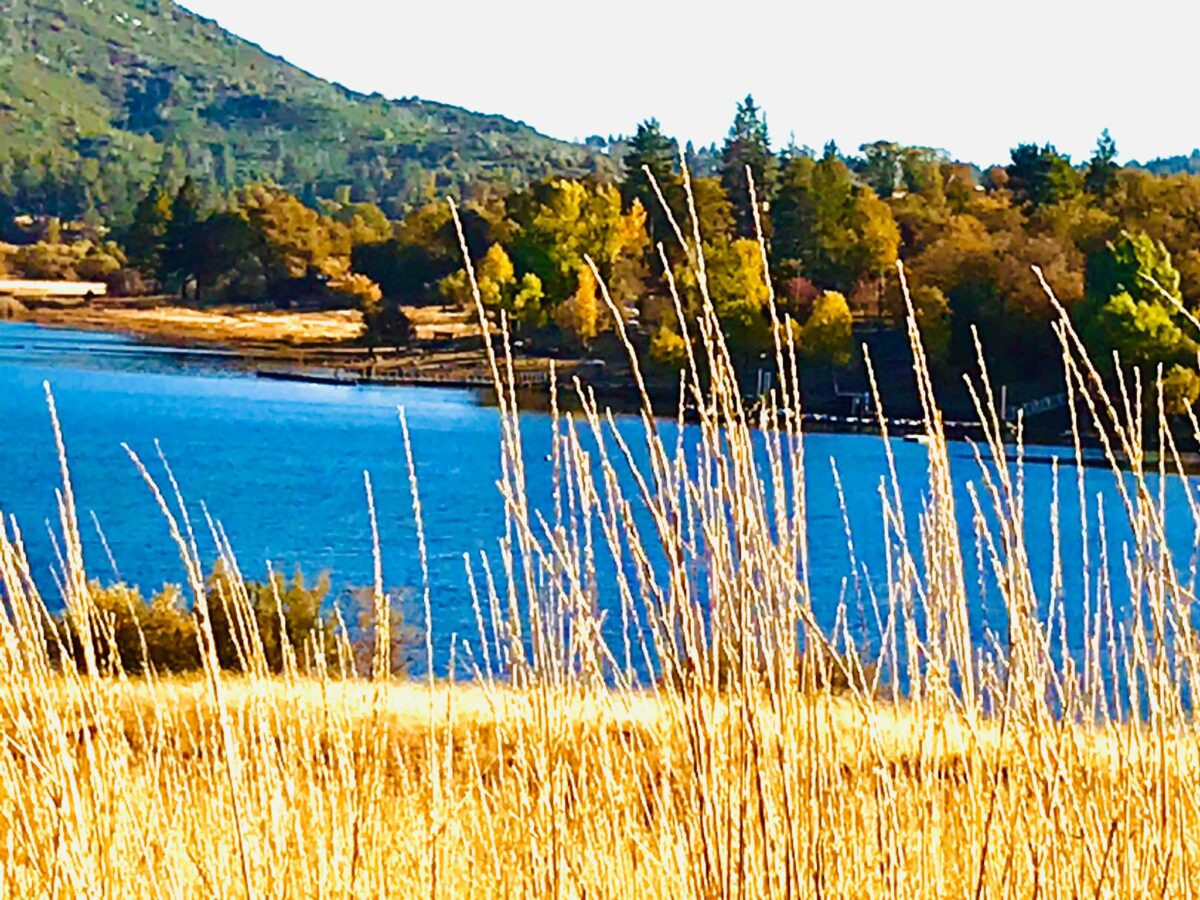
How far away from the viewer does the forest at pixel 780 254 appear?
36531mm

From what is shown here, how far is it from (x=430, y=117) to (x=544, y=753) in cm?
17354

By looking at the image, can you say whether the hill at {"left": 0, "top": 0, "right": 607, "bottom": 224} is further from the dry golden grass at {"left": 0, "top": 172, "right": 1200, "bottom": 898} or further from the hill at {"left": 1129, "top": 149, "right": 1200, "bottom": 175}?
the dry golden grass at {"left": 0, "top": 172, "right": 1200, "bottom": 898}

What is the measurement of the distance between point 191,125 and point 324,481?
13725 centimetres

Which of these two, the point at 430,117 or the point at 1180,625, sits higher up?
the point at 430,117

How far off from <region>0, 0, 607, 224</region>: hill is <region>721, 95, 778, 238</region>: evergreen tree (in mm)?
49960

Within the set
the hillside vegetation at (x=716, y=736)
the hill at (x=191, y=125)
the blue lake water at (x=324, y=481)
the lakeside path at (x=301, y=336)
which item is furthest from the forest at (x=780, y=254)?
the hill at (x=191, y=125)

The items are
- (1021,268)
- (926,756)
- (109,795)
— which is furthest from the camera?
(1021,268)

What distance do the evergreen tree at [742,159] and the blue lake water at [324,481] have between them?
12347 millimetres

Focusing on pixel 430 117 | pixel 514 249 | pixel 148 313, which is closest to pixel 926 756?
pixel 514 249

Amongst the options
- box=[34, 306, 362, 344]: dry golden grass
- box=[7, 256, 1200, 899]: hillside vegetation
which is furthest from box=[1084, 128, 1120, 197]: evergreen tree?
box=[7, 256, 1200, 899]: hillside vegetation

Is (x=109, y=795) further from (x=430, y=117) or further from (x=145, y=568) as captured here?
(x=430, y=117)

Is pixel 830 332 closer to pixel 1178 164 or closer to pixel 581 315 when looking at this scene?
pixel 581 315

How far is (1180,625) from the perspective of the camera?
2156mm

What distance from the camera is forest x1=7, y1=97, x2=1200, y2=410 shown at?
3653 centimetres
